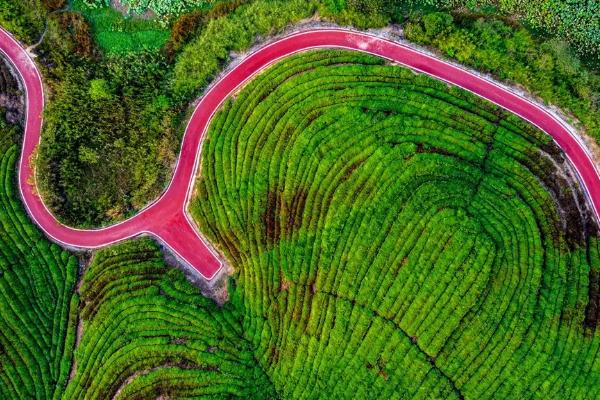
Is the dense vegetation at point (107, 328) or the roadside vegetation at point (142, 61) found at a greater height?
the roadside vegetation at point (142, 61)

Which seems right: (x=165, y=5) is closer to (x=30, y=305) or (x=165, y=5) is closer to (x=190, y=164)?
(x=190, y=164)

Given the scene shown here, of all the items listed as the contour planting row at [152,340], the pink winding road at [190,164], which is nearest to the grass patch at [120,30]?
the pink winding road at [190,164]

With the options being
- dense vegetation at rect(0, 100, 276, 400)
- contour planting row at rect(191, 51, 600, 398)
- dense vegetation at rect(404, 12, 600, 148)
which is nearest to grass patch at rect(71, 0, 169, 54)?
contour planting row at rect(191, 51, 600, 398)

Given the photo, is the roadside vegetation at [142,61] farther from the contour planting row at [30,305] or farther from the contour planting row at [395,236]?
the contour planting row at [395,236]

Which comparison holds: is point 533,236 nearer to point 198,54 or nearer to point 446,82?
point 446,82

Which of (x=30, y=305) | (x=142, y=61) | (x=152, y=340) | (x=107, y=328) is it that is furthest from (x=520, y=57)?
(x=30, y=305)

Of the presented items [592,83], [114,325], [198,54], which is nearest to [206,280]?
[114,325]

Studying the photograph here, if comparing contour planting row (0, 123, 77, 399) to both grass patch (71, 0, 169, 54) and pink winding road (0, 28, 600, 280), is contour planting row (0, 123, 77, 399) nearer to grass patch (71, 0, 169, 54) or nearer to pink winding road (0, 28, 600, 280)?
pink winding road (0, 28, 600, 280)
